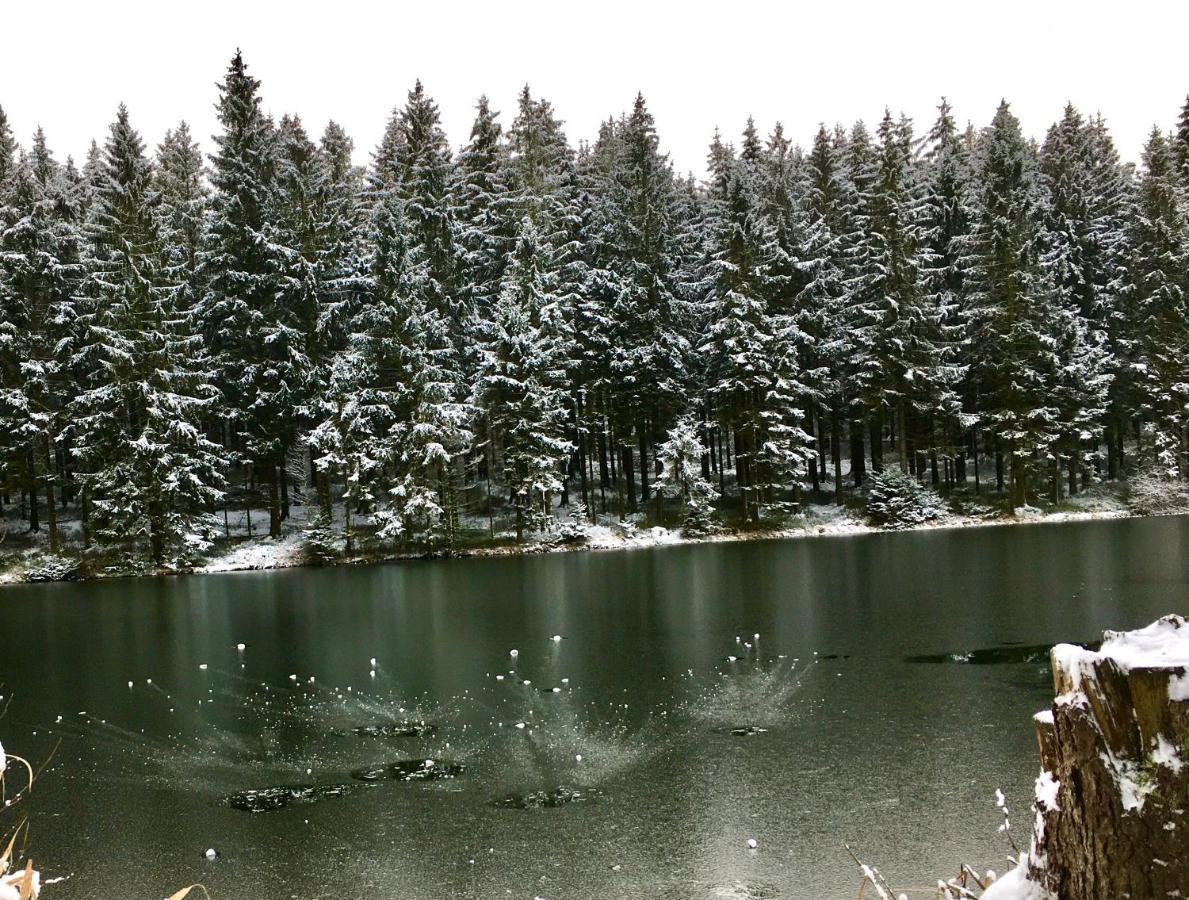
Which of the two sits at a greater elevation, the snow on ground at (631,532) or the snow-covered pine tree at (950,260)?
the snow-covered pine tree at (950,260)

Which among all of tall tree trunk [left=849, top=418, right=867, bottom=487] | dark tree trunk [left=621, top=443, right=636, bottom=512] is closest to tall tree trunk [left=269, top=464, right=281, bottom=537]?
dark tree trunk [left=621, top=443, right=636, bottom=512]

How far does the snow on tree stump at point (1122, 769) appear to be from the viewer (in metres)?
2.14

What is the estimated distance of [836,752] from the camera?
7637mm

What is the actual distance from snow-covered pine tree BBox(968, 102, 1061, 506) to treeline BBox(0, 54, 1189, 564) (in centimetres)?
13

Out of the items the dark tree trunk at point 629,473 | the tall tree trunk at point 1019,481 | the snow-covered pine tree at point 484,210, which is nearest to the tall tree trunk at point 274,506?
the snow-covered pine tree at point 484,210

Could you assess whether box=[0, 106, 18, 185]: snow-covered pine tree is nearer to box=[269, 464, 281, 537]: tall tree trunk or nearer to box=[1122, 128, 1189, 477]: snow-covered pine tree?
box=[269, 464, 281, 537]: tall tree trunk

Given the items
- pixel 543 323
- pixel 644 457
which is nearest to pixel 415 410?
pixel 543 323

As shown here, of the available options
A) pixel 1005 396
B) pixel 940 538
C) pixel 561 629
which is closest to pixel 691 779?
pixel 561 629

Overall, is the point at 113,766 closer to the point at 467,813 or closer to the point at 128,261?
the point at 467,813

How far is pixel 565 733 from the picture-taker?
28.3 ft

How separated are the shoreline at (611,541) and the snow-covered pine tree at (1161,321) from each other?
442 cm

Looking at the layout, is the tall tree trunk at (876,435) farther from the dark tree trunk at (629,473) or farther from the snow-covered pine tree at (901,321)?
the dark tree trunk at (629,473)

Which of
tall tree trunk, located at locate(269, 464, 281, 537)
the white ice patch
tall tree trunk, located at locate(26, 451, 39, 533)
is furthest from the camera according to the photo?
tall tree trunk, located at locate(269, 464, 281, 537)

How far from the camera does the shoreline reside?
3056 cm
